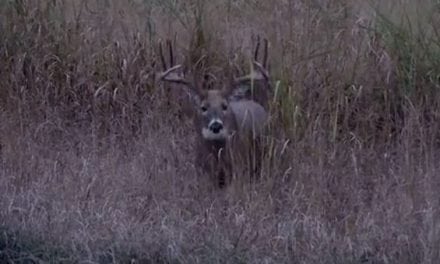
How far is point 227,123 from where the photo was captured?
9438 mm

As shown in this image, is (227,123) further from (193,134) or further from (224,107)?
(193,134)

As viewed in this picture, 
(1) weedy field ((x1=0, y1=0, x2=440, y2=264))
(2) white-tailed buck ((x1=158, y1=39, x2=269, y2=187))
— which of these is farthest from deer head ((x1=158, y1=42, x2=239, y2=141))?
(1) weedy field ((x1=0, y1=0, x2=440, y2=264))

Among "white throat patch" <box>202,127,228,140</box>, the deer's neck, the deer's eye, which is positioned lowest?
the deer's neck

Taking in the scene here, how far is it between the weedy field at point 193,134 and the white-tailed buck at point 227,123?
15 centimetres

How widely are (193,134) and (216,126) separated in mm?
751

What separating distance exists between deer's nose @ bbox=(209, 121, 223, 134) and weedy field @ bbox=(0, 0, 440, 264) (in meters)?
0.38

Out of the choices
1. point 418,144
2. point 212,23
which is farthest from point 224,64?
point 418,144

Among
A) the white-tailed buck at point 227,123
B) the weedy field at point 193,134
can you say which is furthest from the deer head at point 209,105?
the weedy field at point 193,134

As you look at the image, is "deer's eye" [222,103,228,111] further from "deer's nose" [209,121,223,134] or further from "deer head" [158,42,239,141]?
"deer's nose" [209,121,223,134]

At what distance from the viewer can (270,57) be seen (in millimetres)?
10156

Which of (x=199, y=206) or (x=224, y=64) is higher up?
(x=224, y=64)

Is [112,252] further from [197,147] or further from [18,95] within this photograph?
[18,95]

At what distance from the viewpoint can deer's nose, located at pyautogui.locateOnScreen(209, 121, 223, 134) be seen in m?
9.28

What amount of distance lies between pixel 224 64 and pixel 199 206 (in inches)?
84.0
